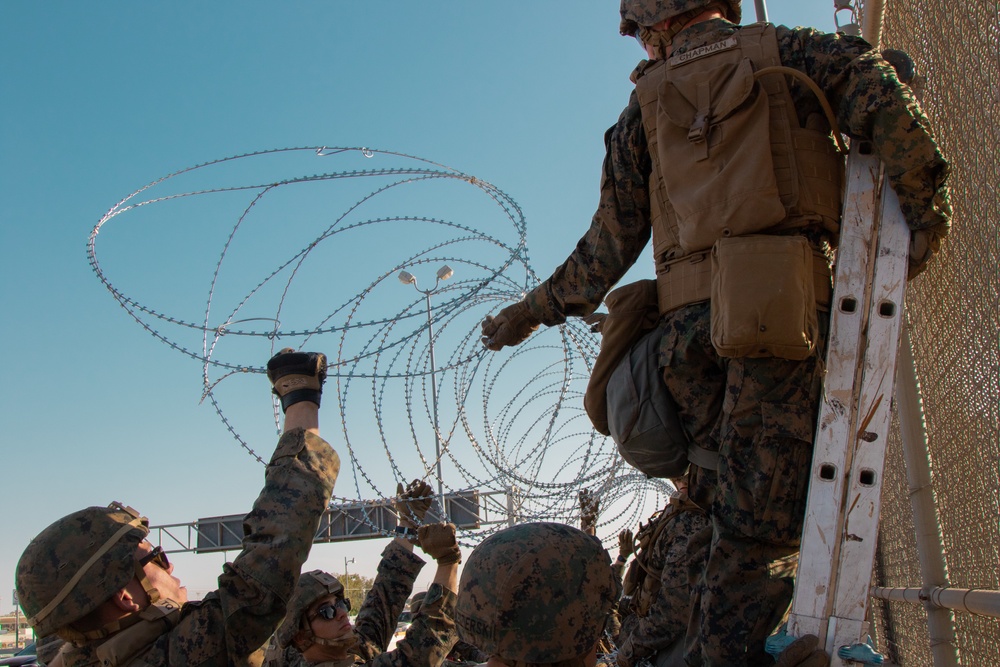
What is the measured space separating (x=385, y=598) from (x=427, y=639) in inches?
37.5

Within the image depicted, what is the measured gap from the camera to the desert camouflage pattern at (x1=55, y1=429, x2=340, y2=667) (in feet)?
9.84

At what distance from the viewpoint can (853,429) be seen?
224 centimetres

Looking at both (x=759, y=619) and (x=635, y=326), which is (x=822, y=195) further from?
(x=759, y=619)

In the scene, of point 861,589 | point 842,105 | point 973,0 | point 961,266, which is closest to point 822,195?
point 842,105

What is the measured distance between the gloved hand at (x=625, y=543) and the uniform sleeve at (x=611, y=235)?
4605 millimetres

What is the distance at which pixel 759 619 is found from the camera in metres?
2.47

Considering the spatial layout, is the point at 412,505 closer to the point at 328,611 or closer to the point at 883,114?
the point at 328,611

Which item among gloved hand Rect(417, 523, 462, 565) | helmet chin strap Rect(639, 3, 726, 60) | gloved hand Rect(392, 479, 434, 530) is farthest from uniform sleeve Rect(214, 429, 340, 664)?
gloved hand Rect(392, 479, 434, 530)

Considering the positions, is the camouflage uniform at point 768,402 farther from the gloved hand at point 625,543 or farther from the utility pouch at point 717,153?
the gloved hand at point 625,543

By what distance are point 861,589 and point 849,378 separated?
513 millimetres

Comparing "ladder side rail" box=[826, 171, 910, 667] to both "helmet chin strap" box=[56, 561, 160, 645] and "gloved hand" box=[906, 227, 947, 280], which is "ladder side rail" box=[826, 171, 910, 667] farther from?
"helmet chin strap" box=[56, 561, 160, 645]

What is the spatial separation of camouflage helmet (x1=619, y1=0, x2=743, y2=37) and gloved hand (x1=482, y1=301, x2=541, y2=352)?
1.12 meters

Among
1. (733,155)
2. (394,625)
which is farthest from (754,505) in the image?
(394,625)

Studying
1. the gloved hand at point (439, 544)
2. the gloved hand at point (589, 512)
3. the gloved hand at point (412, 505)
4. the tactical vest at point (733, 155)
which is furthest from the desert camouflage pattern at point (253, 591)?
the gloved hand at point (589, 512)
